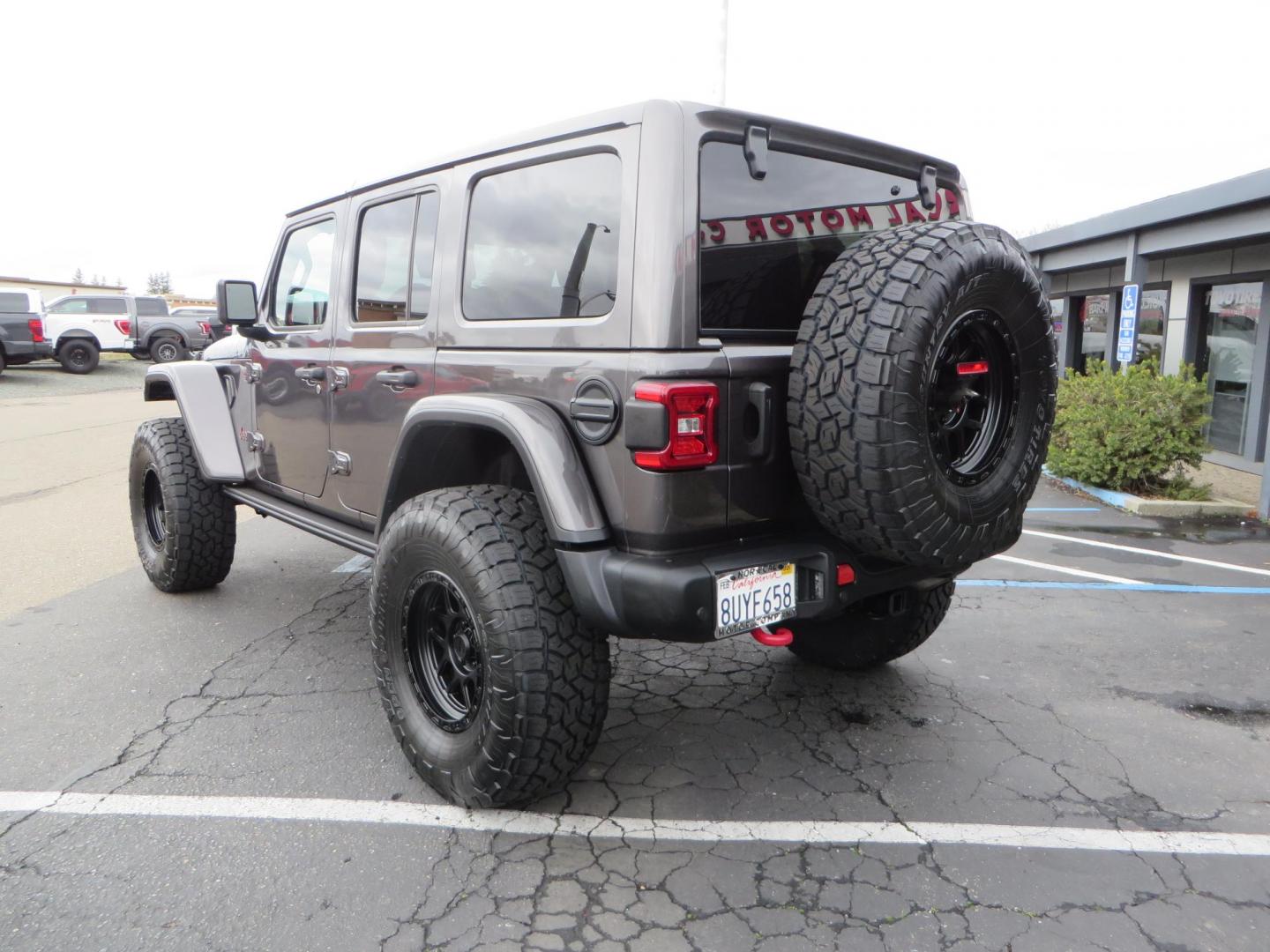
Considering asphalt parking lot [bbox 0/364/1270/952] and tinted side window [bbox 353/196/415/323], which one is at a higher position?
tinted side window [bbox 353/196/415/323]

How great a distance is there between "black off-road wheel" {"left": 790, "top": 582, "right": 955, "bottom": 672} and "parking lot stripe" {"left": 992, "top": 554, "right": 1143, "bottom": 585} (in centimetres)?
227

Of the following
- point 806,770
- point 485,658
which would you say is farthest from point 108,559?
point 806,770

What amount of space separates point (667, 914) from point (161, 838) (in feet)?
5.05

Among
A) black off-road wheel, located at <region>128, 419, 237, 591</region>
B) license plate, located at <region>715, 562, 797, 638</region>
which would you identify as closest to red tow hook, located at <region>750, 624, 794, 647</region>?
license plate, located at <region>715, 562, 797, 638</region>

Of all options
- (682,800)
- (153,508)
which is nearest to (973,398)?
(682,800)

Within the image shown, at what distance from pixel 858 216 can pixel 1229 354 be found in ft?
35.4

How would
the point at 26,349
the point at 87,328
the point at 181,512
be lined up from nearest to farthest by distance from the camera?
the point at 181,512, the point at 26,349, the point at 87,328

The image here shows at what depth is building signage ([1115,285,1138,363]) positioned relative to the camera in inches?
376

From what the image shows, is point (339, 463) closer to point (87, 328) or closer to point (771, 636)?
point (771, 636)

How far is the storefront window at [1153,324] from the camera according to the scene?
41.0 ft

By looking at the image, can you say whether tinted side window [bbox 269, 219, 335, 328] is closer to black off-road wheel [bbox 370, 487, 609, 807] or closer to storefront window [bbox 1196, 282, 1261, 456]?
black off-road wheel [bbox 370, 487, 609, 807]

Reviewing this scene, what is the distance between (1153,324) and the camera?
12945 mm

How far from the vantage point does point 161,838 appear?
261 centimetres

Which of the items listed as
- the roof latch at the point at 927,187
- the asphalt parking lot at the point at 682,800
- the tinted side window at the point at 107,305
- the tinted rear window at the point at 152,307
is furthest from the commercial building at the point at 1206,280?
the tinted side window at the point at 107,305
